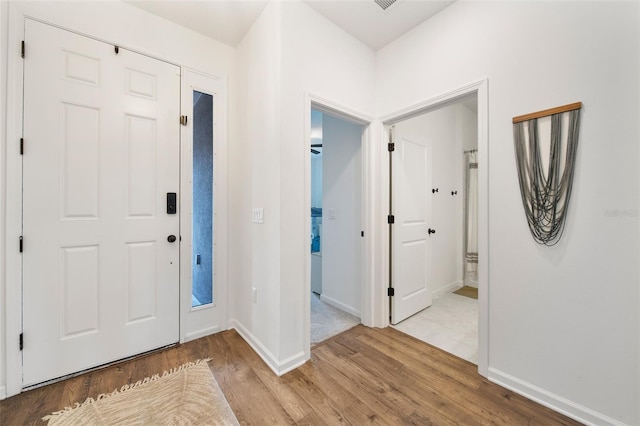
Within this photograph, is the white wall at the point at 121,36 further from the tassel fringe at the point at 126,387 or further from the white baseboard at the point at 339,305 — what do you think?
the white baseboard at the point at 339,305

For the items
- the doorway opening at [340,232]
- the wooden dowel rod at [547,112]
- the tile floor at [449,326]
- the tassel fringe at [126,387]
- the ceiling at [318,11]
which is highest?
the ceiling at [318,11]

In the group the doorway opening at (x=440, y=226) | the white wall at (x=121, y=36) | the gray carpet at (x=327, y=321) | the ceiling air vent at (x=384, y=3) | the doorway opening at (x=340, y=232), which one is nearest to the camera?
the white wall at (x=121, y=36)

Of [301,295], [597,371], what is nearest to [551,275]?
[597,371]

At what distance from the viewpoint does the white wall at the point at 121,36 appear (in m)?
1.54

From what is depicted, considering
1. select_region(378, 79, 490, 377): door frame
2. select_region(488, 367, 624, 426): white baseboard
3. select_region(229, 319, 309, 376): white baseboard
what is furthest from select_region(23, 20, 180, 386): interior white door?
select_region(488, 367, 624, 426): white baseboard

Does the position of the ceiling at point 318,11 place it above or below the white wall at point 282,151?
above

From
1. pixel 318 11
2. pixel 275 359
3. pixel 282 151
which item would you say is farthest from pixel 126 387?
pixel 318 11

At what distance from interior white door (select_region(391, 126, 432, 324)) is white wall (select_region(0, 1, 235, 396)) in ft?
5.83

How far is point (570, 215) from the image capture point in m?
1.43

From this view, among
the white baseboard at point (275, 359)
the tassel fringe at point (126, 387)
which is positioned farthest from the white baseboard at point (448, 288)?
the tassel fringe at point (126, 387)

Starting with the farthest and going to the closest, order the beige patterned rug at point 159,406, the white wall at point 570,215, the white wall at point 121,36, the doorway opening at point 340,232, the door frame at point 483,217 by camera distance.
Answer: the doorway opening at point 340,232
the door frame at point 483,217
the white wall at point 121,36
the beige patterned rug at point 159,406
the white wall at point 570,215

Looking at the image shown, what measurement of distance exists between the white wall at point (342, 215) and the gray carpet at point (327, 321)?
91 mm

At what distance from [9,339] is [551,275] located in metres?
3.35

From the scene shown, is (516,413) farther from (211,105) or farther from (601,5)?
(211,105)
